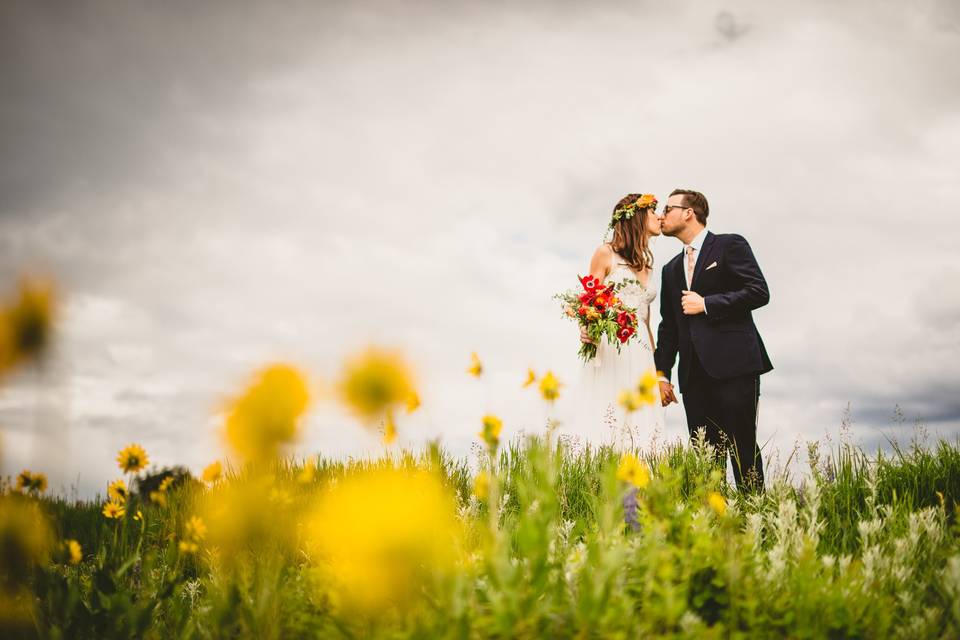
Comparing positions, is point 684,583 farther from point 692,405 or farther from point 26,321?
point 692,405

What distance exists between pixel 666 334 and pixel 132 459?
16.7 feet

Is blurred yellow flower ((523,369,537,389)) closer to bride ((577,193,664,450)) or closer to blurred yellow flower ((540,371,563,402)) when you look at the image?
blurred yellow flower ((540,371,563,402))

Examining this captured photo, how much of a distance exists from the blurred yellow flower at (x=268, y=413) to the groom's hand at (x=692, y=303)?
4.84 metres

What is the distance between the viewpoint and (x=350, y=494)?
164 cm

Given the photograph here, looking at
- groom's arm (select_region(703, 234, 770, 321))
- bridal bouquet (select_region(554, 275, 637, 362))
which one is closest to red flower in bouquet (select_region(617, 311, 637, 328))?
bridal bouquet (select_region(554, 275, 637, 362))

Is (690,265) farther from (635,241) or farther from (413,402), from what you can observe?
(413,402)

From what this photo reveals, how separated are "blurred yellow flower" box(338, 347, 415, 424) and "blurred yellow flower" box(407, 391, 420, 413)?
87 mm

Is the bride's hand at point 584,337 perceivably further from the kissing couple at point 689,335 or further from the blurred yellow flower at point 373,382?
the blurred yellow flower at point 373,382

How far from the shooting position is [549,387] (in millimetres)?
2125

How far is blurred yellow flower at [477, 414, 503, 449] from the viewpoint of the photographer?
1.98 metres

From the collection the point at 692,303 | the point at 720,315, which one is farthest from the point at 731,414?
the point at 692,303

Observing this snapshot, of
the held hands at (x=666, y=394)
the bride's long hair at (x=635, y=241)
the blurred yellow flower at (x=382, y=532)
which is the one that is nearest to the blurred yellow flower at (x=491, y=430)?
the blurred yellow flower at (x=382, y=532)

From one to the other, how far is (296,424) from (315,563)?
254 cm

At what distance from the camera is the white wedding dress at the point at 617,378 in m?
6.84
